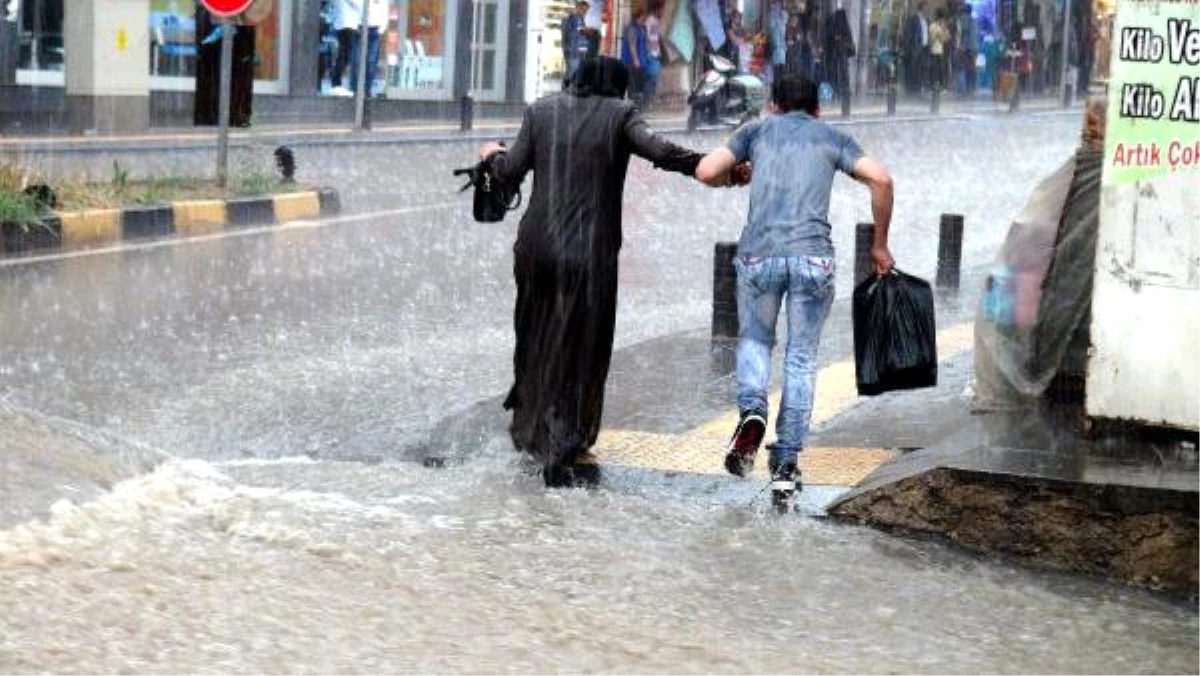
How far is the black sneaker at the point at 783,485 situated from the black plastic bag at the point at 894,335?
404 mm

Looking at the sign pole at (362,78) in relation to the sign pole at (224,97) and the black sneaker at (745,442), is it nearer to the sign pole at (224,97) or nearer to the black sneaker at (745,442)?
the sign pole at (224,97)

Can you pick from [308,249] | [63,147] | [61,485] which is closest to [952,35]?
[63,147]

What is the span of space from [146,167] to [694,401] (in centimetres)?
1225

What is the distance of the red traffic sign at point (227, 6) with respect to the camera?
56.3 feet

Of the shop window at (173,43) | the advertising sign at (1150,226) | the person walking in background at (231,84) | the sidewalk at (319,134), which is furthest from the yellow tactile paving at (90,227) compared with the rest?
the shop window at (173,43)

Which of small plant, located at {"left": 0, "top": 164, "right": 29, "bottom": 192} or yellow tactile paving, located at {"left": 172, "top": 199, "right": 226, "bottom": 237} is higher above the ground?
small plant, located at {"left": 0, "top": 164, "right": 29, "bottom": 192}

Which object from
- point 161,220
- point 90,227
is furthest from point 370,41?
point 90,227

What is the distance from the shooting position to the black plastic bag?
7664mm

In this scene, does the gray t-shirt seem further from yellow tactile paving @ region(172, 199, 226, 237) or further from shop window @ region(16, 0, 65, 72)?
shop window @ region(16, 0, 65, 72)

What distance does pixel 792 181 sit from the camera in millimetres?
7574

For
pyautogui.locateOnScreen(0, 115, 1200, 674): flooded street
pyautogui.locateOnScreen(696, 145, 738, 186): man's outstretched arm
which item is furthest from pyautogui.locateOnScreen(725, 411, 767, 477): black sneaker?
pyautogui.locateOnScreen(696, 145, 738, 186): man's outstretched arm

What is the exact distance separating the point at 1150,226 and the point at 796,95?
1.30m

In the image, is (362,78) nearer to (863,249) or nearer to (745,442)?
(863,249)

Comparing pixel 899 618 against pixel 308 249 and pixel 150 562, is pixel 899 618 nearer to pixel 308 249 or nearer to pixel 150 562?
pixel 150 562
